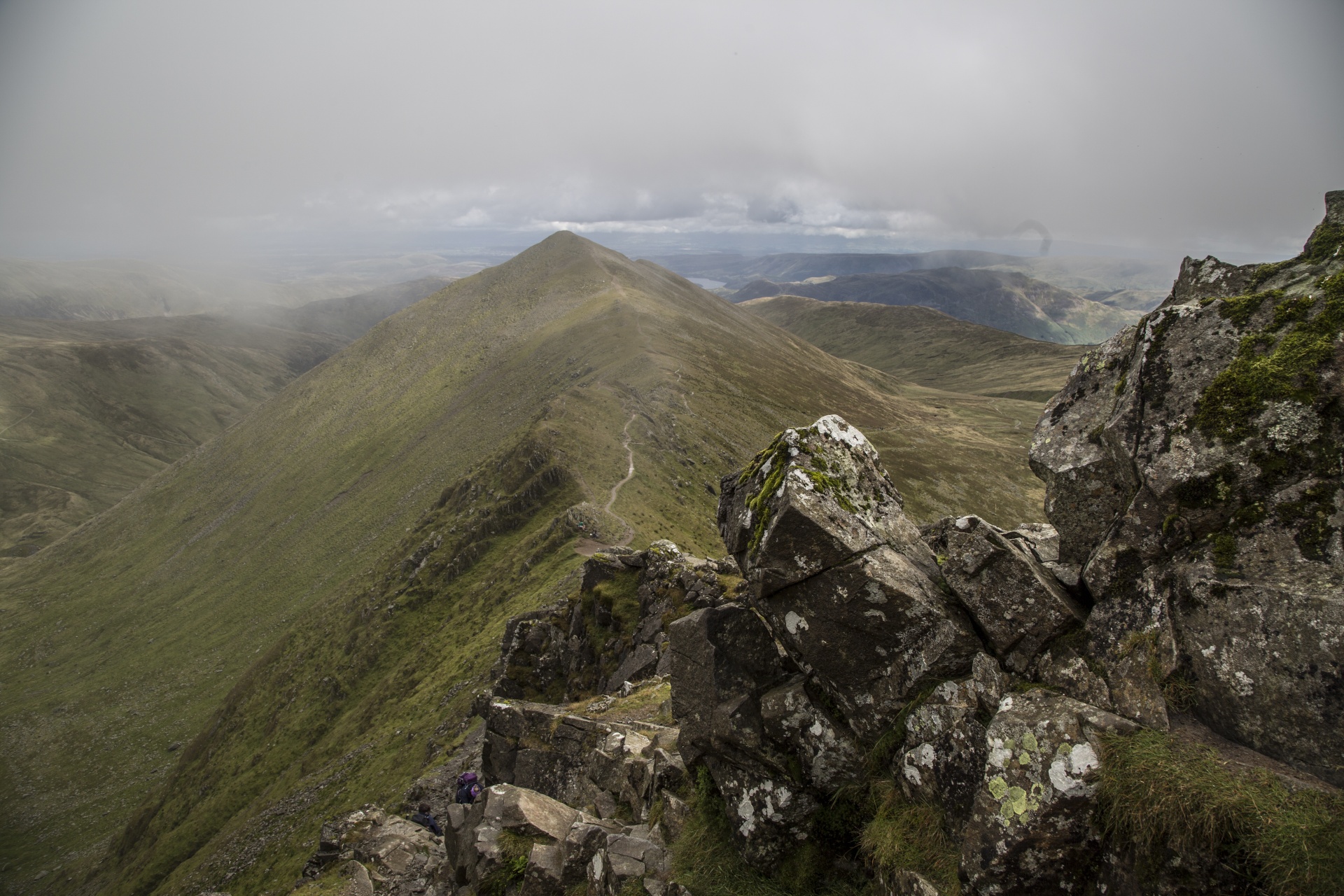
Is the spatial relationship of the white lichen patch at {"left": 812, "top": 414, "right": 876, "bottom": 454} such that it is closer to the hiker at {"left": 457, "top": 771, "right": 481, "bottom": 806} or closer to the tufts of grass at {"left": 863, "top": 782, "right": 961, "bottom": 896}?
the tufts of grass at {"left": 863, "top": 782, "right": 961, "bottom": 896}

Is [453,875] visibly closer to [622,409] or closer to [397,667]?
[397,667]

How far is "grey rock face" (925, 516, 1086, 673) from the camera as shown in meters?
10.9

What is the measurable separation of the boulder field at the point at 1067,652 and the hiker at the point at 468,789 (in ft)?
24.2

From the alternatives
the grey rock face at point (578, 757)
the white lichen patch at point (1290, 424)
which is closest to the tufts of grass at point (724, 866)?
the grey rock face at point (578, 757)

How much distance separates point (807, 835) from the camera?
1248 cm

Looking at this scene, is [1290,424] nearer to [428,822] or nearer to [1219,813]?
[1219,813]

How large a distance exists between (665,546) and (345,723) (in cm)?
4748

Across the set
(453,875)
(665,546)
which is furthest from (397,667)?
(453,875)

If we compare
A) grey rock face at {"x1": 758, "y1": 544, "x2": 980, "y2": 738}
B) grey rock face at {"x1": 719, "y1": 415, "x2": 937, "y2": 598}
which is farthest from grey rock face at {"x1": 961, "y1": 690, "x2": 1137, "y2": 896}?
grey rock face at {"x1": 719, "y1": 415, "x2": 937, "y2": 598}

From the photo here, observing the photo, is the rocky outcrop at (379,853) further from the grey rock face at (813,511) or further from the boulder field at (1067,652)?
the grey rock face at (813,511)

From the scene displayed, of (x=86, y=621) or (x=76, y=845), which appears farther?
(x=86, y=621)

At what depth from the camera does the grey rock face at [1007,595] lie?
10.9 m

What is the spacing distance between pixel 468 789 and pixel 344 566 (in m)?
101

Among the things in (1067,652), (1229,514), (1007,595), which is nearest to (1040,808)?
(1067,652)
